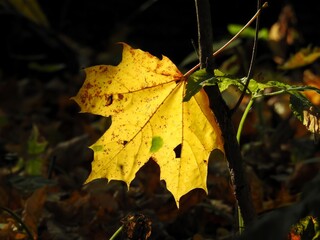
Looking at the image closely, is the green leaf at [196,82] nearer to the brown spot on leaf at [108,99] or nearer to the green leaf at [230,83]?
the green leaf at [230,83]

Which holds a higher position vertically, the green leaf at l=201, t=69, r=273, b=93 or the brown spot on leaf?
the brown spot on leaf

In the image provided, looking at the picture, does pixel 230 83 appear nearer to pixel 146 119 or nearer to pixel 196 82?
pixel 196 82

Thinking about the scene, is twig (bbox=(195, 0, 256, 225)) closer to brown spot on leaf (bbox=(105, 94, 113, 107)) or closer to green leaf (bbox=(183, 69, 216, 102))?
green leaf (bbox=(183, 69, 216, 102))

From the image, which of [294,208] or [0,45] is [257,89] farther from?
[0,45]

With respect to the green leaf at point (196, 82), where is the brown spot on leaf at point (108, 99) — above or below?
above

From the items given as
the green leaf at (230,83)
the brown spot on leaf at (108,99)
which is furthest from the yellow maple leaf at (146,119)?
the green leaf at (230,83)

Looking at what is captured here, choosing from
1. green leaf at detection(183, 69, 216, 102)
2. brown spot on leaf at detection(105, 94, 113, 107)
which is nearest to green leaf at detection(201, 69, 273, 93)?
green leaf at detection(183, 69, 216, 102)
